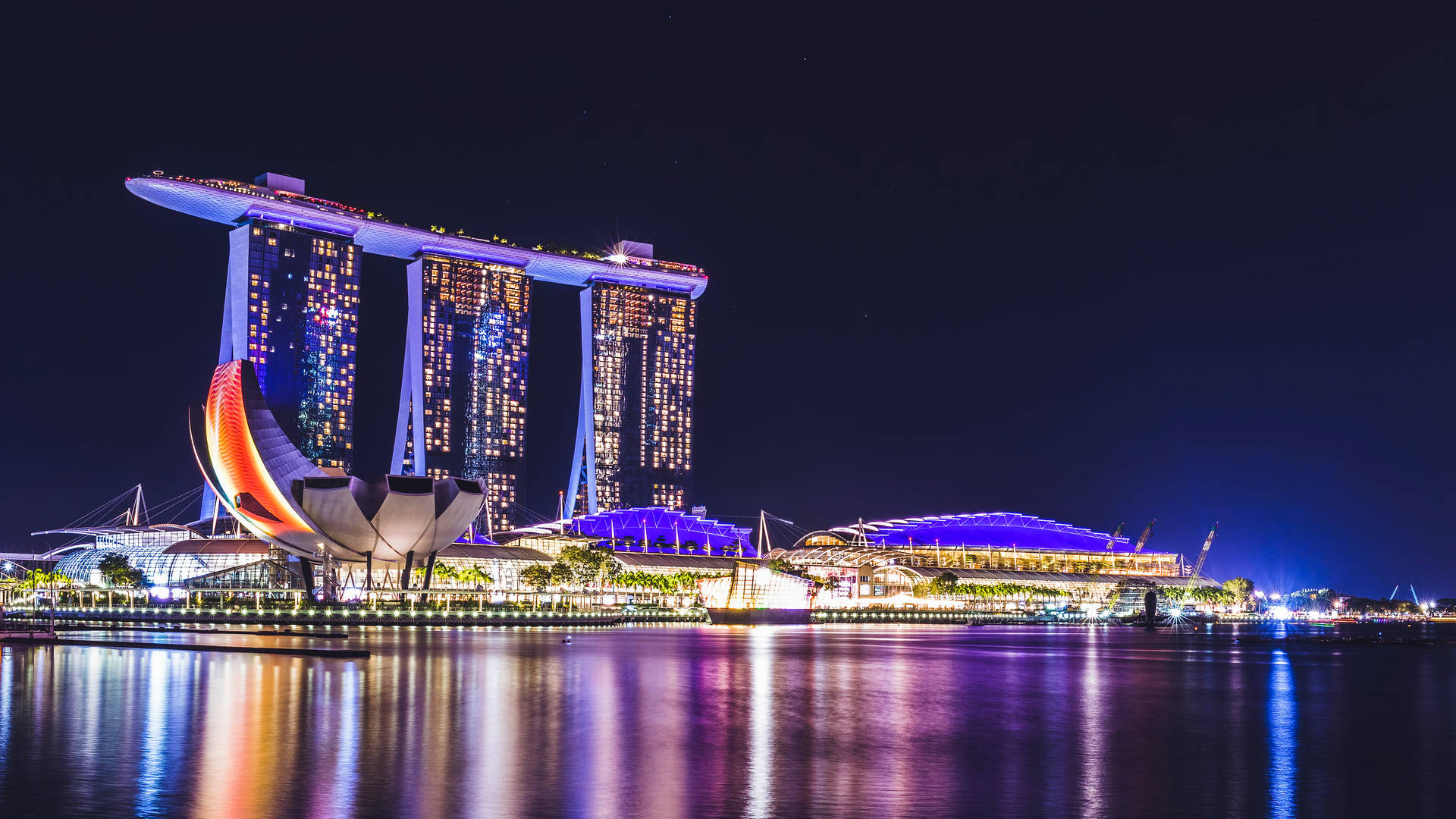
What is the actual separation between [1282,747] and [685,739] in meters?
12.5

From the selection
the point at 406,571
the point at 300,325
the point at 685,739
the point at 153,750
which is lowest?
the point at 685,739

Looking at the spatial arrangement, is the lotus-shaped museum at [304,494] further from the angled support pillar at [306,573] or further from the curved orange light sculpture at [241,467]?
the angled support pillar at [306,573]

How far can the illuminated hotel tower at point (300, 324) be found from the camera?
178875 mm

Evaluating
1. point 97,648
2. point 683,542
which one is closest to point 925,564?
point 683,542

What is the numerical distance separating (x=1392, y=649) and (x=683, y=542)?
114582 mm

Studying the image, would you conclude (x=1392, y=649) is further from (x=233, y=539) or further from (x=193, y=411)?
(x=233, y=539)

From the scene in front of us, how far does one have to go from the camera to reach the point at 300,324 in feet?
604

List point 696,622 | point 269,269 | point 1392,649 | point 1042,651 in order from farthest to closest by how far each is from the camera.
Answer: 1. point 269,269
2. point 696,622
3. point 1392,649
4. point 1042,651

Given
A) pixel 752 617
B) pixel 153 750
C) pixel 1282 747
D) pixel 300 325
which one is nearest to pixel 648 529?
pixel 300 325

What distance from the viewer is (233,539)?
13100 centimetres

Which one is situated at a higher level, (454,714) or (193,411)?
(193,411)

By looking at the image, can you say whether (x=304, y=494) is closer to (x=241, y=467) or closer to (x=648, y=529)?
(x=241, y=467)

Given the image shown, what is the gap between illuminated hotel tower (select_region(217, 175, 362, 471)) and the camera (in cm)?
17888

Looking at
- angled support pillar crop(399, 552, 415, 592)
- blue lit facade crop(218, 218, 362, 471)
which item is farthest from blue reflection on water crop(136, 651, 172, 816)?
blue lit facade crop(218, 218, 362, 471)
